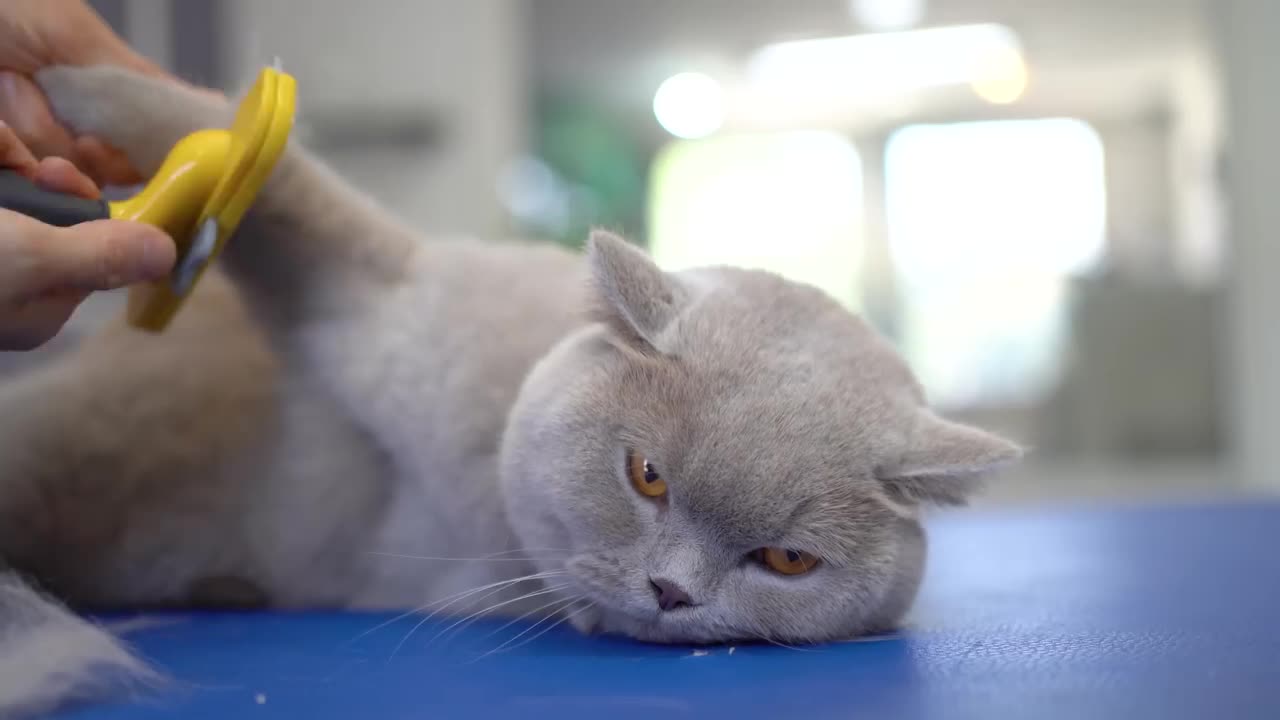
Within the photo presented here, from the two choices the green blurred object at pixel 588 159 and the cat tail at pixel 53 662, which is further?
the green blurred object at pixel 588 159

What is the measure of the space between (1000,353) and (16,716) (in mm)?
7744

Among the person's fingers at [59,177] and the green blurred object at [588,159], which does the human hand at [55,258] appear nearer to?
the person's fingers at [59,177]

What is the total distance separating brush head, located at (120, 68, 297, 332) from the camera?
1007 millimetres

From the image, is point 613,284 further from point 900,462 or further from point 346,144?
point 346,144

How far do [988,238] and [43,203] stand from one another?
8181mm

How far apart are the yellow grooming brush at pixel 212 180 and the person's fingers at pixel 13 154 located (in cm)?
6

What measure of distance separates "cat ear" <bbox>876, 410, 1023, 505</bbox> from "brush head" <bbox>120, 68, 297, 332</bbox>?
66 centimetres

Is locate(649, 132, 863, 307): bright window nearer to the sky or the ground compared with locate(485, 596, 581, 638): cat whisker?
nearer to the sky

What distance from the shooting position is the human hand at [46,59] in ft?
3.57

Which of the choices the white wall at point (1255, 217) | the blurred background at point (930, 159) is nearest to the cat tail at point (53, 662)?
the blurred background at point (930, 159)

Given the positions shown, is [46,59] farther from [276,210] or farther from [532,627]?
[532,627]

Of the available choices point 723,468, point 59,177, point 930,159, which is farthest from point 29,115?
point 930,159

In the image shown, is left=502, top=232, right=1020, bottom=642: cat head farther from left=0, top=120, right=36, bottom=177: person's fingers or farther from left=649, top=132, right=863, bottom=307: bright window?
left=649, top=132, right=863, bottom=307: bright window

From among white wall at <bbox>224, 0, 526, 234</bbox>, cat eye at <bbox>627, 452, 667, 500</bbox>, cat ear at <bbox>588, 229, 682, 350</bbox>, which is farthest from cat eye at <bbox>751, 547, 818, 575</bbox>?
white wall at <bbox>224, 0, 526, 234</bbox>
